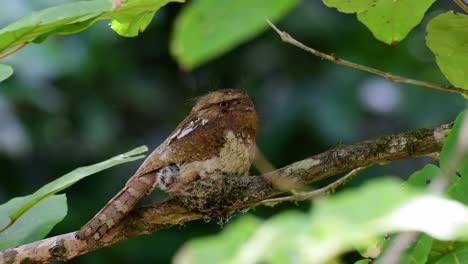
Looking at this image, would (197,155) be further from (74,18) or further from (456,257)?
(74,18)

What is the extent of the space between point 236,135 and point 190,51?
81.8 inches

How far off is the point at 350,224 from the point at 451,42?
3.52 feet

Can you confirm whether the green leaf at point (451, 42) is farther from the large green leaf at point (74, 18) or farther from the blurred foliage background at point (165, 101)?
the blurred foliage background at point (165, 101)

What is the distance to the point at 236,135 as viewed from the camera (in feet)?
9.14

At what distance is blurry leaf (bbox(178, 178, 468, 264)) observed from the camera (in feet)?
2.21

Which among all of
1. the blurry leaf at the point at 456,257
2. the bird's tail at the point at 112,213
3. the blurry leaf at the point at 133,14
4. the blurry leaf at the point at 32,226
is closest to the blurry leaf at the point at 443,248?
the blurry leaf at the point at 456,257

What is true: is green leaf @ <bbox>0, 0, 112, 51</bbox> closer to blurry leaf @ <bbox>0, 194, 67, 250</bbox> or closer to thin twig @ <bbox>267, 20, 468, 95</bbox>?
thin twig @ <bbox>267, 20, 468, 95</bbox>

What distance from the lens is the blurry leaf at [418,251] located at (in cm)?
134

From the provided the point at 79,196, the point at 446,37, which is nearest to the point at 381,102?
the point at 79,196

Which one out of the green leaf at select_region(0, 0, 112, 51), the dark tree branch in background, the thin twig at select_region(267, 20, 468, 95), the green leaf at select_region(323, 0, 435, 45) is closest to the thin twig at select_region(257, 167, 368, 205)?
the dark tree branch in background

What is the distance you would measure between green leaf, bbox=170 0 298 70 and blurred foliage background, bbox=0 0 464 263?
20.1 ft

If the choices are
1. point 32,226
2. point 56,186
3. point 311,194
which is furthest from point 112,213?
point 56,186

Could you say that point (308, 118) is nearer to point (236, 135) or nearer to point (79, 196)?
point (79, 196)

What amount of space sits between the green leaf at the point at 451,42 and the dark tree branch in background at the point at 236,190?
220 millimetres
